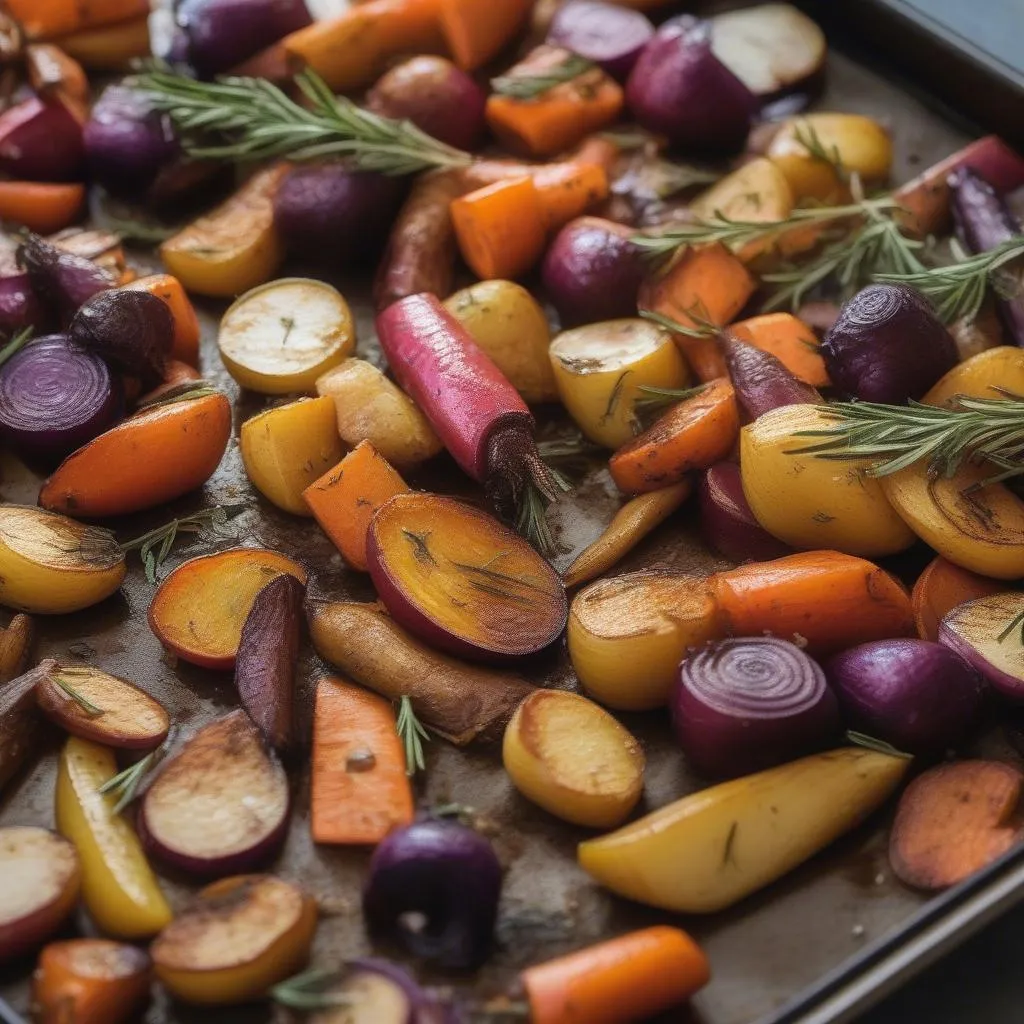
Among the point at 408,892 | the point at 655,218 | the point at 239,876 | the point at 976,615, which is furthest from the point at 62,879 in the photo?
the point at 655,218

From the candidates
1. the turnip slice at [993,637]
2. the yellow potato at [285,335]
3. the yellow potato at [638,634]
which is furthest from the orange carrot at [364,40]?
the turnip slice at [993,637]

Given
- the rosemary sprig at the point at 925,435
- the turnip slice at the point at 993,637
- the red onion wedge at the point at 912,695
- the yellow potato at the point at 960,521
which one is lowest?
the red onion wedge at the point at 912,695

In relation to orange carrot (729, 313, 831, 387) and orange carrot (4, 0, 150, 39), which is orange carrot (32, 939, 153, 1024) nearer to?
orange carrot (729, 313, 831, 387)

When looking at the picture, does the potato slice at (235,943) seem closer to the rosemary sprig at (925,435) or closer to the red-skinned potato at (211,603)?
the red-skinned potato at (211,603)

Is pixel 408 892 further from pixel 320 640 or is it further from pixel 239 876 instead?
pixel 320 640

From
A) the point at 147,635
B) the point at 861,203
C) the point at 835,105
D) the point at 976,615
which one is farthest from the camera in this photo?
the point at 835,105

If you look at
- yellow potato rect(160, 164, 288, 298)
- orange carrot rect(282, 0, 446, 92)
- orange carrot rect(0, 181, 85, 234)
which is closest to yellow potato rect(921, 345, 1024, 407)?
yellow potato rect(160, 164, 288, 298)

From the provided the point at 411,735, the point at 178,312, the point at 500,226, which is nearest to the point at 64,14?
the point at 178,312
